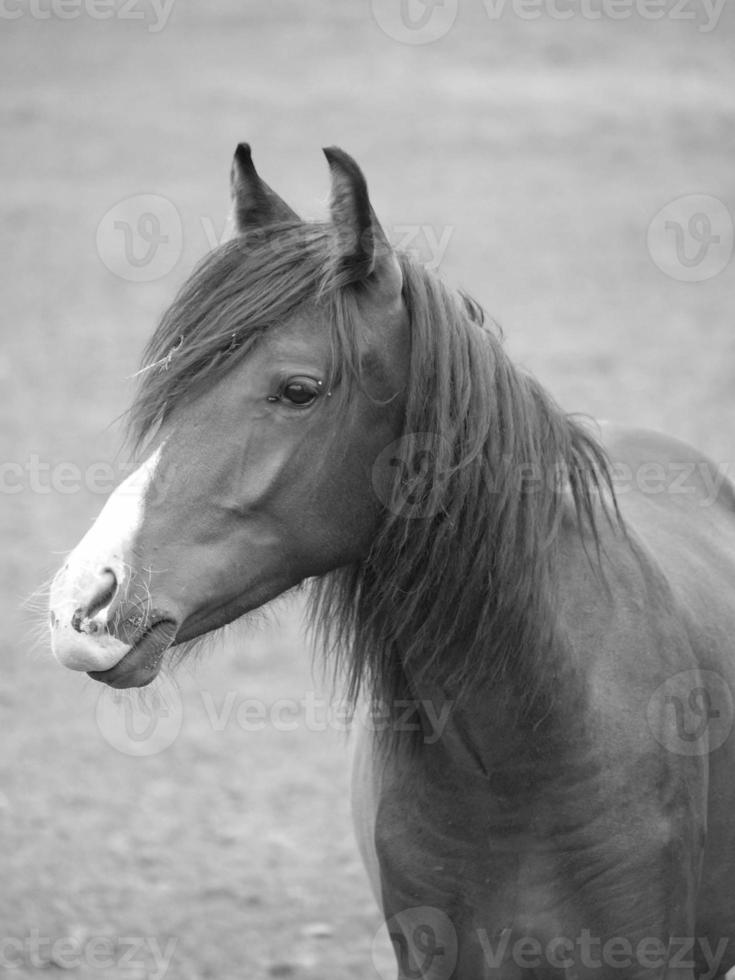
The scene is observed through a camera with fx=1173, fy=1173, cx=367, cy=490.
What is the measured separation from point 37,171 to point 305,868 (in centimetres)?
1585

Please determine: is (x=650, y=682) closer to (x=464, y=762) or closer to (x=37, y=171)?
(x=464, y=762)

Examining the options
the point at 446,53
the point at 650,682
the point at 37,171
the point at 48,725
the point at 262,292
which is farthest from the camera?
the point at 446,53

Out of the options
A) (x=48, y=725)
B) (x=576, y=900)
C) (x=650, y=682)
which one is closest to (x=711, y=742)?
(x=650, y=682)

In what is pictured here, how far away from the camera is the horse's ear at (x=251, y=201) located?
2.59 metres

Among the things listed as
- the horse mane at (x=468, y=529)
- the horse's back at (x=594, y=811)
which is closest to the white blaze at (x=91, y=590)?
the horse mane at (x=468, y=529)

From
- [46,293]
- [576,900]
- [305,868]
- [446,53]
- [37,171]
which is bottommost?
[305,868]

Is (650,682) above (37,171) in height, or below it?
below

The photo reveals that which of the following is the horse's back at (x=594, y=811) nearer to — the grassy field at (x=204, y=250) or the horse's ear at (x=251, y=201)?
the grassy field at (x=204, y=250)

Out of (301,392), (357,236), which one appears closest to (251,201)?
(357,236)

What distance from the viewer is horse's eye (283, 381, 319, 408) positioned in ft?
7.55

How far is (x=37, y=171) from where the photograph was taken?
19016mm

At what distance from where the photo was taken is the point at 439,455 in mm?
2381

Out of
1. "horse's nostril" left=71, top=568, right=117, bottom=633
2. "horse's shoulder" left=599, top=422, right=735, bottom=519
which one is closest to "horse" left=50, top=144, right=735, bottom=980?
"horse's nostril" left=71, top=568, right=117, bottom=633

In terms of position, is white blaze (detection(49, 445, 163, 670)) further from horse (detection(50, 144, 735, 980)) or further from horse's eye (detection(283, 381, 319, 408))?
horse's eye (detection(283, 381, 319, 408))
